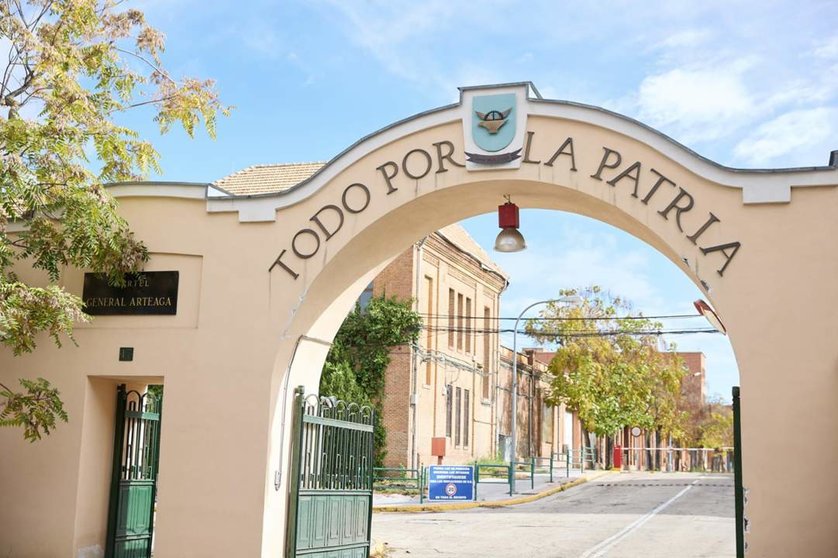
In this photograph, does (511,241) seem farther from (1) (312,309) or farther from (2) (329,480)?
(2) (329,480)

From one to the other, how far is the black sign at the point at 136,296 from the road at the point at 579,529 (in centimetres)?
665

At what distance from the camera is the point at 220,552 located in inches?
469

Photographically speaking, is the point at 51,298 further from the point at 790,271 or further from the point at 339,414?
the point at 790,271

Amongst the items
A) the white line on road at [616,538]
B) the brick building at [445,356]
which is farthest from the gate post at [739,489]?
the brick building at [445,356]

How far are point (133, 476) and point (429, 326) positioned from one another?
986 inches

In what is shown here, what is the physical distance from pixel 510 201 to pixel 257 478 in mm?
4660

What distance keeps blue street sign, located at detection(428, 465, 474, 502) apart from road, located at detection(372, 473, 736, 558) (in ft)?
2.00

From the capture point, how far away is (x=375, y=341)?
36.4 meters

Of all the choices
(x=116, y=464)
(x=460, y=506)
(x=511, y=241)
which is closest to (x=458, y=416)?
(x=460, y=506)

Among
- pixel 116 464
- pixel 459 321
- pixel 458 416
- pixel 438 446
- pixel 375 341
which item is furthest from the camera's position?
pixel 459 321

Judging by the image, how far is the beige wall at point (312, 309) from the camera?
10.4 metres

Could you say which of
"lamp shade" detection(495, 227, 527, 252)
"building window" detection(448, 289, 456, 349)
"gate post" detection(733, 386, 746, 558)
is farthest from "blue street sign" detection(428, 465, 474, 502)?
"gate post" detection(733, 386, 746, 558)

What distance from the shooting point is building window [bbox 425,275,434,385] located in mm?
38000

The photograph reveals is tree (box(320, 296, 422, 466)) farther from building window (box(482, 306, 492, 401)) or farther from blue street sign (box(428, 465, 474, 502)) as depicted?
building window (box(482, 306, 492, 401))
